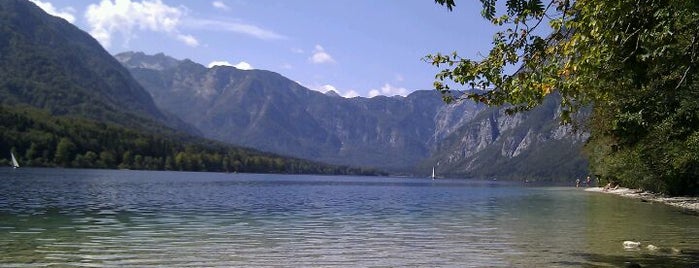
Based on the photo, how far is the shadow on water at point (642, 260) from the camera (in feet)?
70.5

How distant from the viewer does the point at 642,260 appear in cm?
2266

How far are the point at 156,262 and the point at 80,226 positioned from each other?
16.0m

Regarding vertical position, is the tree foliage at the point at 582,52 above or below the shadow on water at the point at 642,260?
above

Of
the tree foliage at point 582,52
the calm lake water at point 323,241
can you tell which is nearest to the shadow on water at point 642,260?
the calm lake water at point 323,241

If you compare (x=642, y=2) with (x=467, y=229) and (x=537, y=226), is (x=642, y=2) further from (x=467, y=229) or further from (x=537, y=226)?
(x=537, y=226)

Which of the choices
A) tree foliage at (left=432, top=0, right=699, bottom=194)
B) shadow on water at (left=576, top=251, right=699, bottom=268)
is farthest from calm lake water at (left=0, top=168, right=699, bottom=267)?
tree foliage at (left=432, top=0, right=699, bottom=194)

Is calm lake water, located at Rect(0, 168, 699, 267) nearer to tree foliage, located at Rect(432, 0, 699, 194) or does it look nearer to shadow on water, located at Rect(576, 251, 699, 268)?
shadow on water, located at Rect(576, 251, 699, 268)

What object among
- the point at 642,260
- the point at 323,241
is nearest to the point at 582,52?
the point at 642,260

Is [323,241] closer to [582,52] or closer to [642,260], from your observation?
[642,260]

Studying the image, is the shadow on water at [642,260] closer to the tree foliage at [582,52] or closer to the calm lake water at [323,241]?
the calm lake water at [323,241]

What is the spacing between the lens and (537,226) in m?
40.7

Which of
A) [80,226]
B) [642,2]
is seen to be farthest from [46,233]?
[642,2]

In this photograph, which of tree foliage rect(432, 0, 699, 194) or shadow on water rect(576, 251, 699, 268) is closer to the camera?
tree foliage rect(432, 0, 699, 194)

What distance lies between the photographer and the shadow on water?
21484 millimetres
